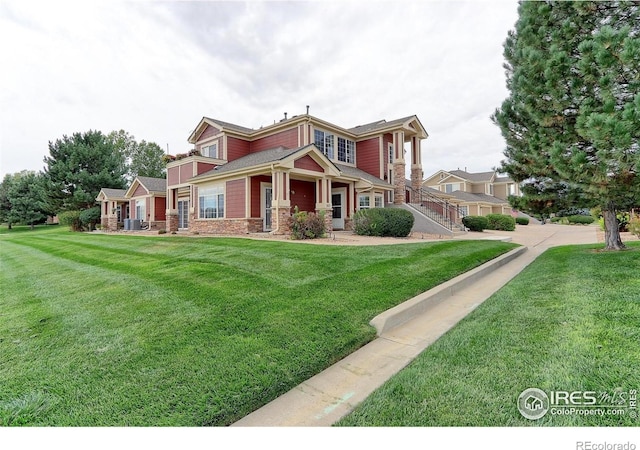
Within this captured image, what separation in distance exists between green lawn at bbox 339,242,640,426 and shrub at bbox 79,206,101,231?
34287 millimetres

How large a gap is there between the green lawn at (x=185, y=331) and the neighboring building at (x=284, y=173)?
7.33 metres

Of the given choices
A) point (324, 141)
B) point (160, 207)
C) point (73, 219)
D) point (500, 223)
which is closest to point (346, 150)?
point (324, 141)

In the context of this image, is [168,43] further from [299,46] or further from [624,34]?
[624,34]

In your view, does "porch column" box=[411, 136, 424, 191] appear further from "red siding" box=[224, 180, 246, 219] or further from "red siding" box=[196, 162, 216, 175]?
"red siding" box=[196, 162, 216, 175]

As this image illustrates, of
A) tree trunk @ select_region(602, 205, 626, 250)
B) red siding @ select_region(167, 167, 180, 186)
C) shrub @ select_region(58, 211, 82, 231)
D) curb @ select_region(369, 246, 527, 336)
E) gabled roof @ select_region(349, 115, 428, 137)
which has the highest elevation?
gabled roof @ select_region(349, 115, 428, 137)

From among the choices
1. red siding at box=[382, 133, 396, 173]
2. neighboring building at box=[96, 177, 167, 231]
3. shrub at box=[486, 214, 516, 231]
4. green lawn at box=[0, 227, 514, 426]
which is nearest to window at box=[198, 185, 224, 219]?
neighboring building at box=[96, 177, 167, 231]

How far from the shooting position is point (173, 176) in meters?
19.6

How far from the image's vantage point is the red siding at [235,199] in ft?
49.0

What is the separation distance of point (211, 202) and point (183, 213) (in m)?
5.41

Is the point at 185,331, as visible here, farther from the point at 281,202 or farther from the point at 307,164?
the point at 307,164

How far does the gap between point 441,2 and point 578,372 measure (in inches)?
288

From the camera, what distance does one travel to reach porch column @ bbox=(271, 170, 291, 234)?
43.0 ft

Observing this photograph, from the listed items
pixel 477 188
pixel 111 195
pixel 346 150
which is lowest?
pixel 111 195

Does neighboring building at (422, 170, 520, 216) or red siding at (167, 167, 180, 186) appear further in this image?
neighboring building at (422, 170, 520, 216)
